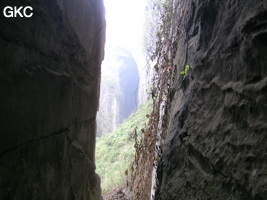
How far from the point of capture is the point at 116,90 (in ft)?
129

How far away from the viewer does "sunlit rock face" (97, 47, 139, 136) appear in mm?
35156

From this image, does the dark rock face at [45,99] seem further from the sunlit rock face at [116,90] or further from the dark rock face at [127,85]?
the dark rock face at [127,85]

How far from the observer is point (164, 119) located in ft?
13.8

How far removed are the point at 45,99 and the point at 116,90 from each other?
36.8 metres

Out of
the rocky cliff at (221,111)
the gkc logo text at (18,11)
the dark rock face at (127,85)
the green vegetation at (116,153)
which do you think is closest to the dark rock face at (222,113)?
the rocky cliff at (221,111)

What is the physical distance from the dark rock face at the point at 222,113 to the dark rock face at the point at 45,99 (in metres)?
1.14

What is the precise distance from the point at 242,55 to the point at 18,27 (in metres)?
1.65

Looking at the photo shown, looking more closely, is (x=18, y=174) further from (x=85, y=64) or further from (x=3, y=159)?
(x=85, y=64)

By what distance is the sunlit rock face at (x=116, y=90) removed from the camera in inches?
1384

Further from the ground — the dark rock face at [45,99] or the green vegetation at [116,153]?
the dark rock face at [45,99]

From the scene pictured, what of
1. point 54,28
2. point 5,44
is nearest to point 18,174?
point 5,44

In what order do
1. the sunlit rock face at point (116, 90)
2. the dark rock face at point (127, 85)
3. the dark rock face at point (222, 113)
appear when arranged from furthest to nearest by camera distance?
the dark rock face at point (127, 85)
the sunlit rock face at point (116, 90)
the dark rock face at point (222, 113)

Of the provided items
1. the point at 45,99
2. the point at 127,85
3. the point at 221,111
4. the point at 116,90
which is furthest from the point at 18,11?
the point at 127,85

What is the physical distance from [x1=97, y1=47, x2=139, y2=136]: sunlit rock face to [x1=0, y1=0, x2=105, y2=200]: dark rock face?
2874cm
